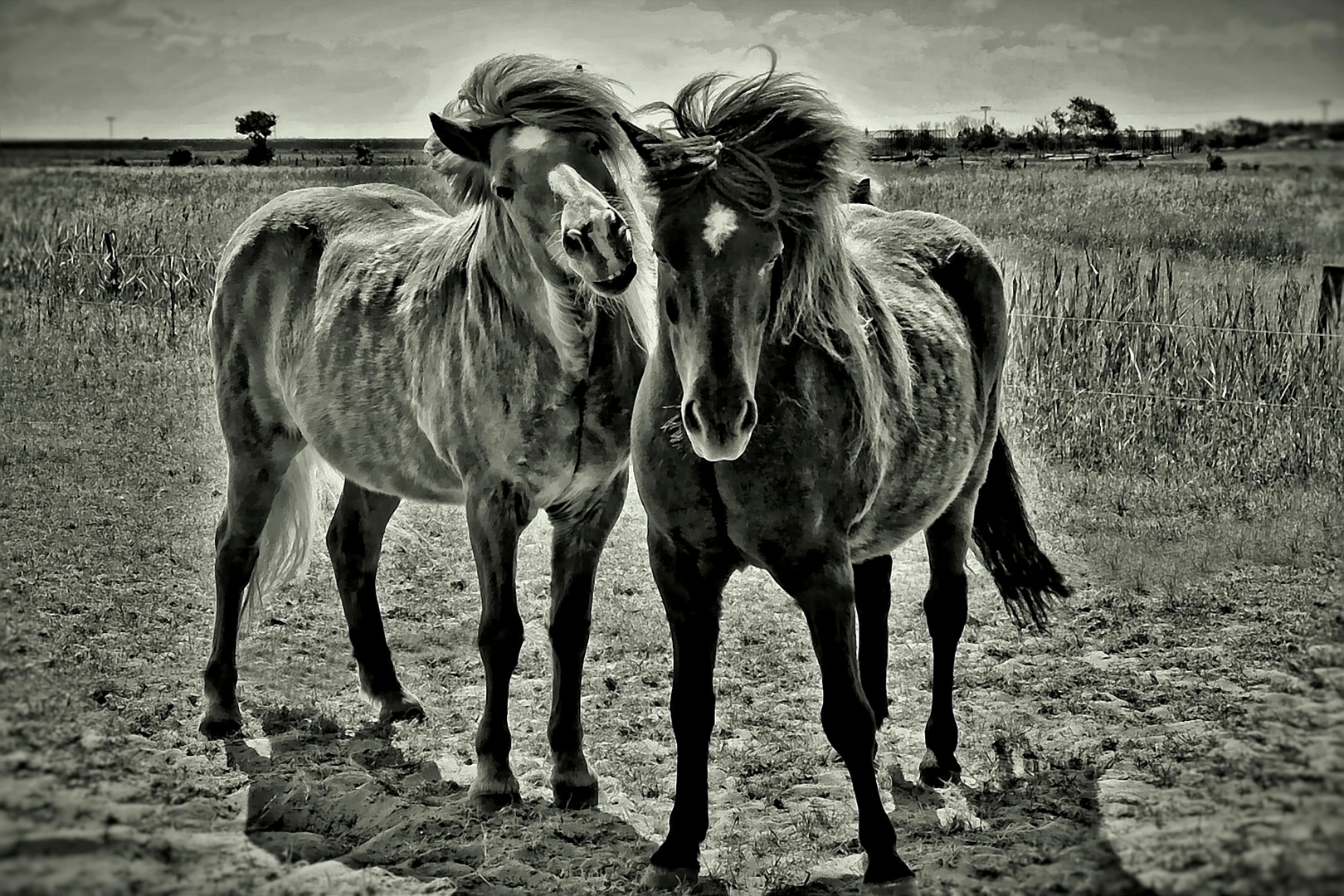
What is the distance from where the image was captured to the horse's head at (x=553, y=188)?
3.55 metres

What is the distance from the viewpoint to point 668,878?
353cm

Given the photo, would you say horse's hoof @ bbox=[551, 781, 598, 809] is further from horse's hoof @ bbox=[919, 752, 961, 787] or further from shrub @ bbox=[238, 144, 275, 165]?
shrub @ bbox=[238, 144, 275, 165]

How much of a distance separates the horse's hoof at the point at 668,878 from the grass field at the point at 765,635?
122 millimetres

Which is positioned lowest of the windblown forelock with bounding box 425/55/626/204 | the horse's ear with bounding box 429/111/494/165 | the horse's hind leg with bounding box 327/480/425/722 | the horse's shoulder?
the horse's hind leg with bounding box 327/480/425/722

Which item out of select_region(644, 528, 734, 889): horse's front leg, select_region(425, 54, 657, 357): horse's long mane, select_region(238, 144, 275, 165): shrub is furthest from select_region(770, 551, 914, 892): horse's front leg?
select_region(238, 144, 275, 165): shrub

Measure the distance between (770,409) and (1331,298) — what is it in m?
6.23

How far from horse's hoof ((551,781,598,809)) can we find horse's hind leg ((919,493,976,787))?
123 centimetres

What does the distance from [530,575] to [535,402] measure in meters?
2.88

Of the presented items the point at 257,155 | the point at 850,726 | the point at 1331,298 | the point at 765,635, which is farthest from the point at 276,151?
the point at 1331,298

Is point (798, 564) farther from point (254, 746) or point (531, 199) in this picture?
point (254, 746)

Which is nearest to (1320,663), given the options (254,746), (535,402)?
(535,402)

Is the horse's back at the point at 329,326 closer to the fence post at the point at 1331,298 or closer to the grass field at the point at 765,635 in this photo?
the grass field at the point at 765,635

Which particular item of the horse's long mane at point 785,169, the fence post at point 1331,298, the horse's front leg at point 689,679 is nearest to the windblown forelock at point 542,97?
the horse's long mane at point 785,169

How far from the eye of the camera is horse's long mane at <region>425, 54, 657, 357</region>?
3.98 metres
